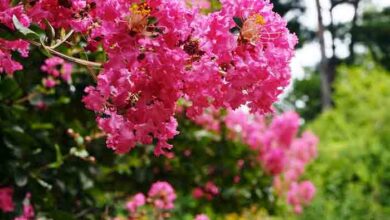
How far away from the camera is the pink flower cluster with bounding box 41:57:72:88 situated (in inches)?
81.7

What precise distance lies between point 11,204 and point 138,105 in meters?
1.00

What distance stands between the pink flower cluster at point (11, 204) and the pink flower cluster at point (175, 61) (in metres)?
0.85

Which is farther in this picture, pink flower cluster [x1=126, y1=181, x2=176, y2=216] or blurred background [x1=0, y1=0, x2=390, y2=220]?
pink flower cluster [x1=126, y1=181, x2=176, y2=216]

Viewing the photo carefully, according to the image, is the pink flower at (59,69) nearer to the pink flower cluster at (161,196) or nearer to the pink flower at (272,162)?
the pink flower cluster at (161,196)

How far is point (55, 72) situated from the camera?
208 centimetres

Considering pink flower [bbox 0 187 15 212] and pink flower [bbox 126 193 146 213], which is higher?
pink flower [bbox 126 193 146 213]

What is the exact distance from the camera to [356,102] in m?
7.49

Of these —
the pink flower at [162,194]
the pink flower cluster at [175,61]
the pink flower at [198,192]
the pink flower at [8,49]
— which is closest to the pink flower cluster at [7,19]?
the pink flower at [8,49]

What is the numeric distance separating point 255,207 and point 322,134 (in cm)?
437

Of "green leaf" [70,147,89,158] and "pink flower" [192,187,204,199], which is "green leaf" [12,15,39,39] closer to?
"green leaf" [70,147,89,158]

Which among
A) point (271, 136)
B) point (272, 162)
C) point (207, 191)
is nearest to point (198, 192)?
point (207, 191)

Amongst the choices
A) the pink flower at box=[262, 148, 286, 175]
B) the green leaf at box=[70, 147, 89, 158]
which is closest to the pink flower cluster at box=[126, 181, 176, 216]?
the green leaf at box=[70, 147, 89, 158]

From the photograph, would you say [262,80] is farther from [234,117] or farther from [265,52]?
[234,117]

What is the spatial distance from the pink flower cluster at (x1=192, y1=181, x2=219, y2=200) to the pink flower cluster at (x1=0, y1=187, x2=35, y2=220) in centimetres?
121
